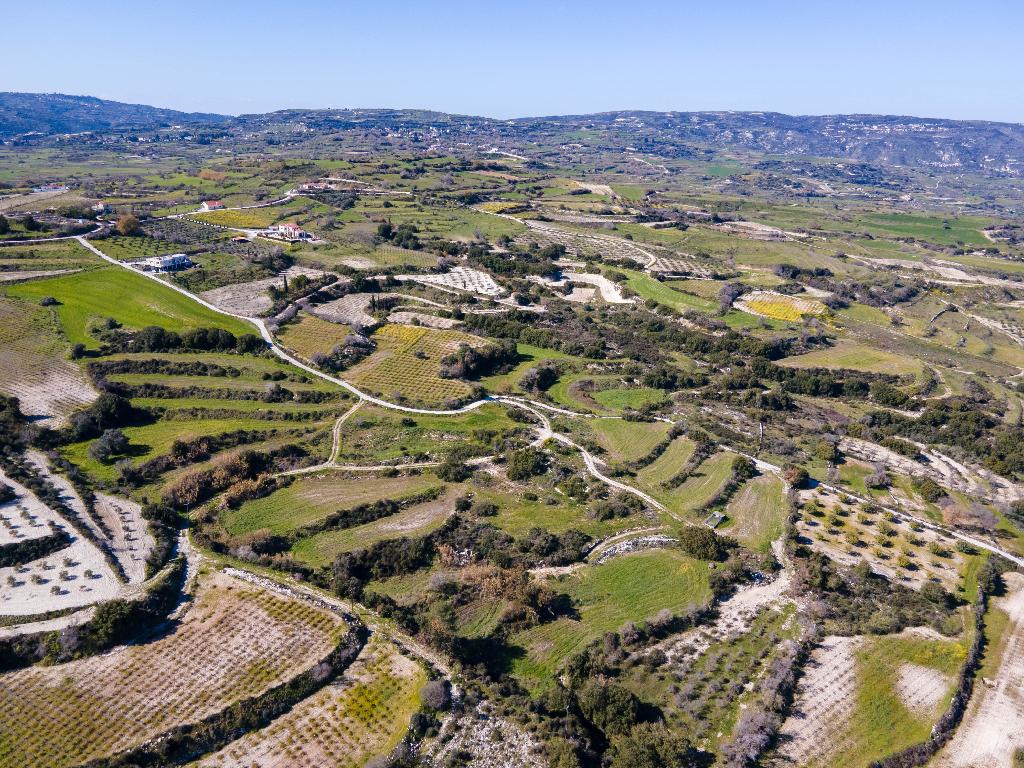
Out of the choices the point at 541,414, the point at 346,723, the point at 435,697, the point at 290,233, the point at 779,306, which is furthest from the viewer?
the point at 290,233

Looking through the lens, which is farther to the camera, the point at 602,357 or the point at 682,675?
the point at 602,357

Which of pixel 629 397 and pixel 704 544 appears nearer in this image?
pixel 704 544

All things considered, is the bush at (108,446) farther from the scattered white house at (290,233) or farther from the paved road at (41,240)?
the scattered white house at (290,233)

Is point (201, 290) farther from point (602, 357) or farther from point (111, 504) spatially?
point (602, 357)

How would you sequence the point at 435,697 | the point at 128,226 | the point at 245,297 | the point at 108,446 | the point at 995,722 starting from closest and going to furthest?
the point at 435,697 → the point at 995,722 → the point at 108,446 → the point at 245,297 → the point at 128,226

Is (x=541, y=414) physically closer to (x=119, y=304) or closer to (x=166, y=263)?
(x=119, y=304)

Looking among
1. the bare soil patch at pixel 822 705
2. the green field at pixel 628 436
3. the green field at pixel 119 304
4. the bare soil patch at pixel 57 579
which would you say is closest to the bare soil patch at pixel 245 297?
the green field at pixel 119 304

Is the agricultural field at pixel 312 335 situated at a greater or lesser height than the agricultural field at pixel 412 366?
greater

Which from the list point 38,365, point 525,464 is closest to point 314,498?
point 525,464

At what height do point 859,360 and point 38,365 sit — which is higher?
point 38,365

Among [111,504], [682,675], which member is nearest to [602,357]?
[682,675]

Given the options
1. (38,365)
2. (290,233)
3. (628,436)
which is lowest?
(628,436)
